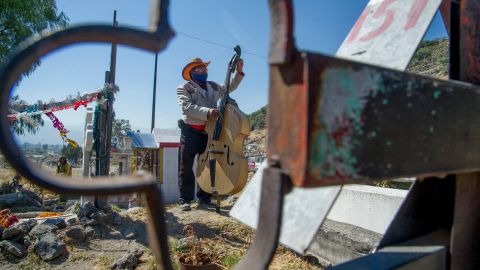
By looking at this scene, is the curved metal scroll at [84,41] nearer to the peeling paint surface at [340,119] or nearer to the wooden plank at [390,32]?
the peeling paint surface at [340,119]

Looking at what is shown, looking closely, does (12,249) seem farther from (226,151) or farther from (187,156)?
(226,151)

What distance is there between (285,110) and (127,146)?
32.6ft

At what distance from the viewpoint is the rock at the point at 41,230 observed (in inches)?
145

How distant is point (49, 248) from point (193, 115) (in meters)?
2.21

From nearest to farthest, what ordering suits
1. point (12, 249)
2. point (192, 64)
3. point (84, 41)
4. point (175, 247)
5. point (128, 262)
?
point (84, 41) < point (128, 262) < point (175, 247) < point (12, 249) < point (192, 64)

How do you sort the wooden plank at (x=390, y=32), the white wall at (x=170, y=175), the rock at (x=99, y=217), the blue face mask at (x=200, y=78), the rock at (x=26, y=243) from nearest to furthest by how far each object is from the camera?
the wooden plank at (x=390, y=32), the rock at (x=26, y=243), the rock at (x=99, y=217), the blue face mask at (x=200, y=78), the white wall at (x=170, y=175)

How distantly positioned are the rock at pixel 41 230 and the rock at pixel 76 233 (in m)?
0.22

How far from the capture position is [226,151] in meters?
4.40

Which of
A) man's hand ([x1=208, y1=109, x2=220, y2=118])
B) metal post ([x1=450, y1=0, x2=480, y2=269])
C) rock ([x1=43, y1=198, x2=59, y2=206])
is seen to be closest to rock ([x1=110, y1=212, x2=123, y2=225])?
man's hand ([x1=208, y1=109, x2=220, y2=118])

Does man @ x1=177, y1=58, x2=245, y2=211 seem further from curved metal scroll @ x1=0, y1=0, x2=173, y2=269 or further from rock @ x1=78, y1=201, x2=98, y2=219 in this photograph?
curved metal scroll @ x1=0, y1=0, x2=173, y2=269

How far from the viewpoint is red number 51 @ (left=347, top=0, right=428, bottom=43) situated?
3.35ft

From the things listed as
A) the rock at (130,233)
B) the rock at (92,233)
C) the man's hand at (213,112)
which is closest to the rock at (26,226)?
the rock at (92,233)

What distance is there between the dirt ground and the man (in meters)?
0.55

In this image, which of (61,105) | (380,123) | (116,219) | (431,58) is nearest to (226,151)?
(116,219)
